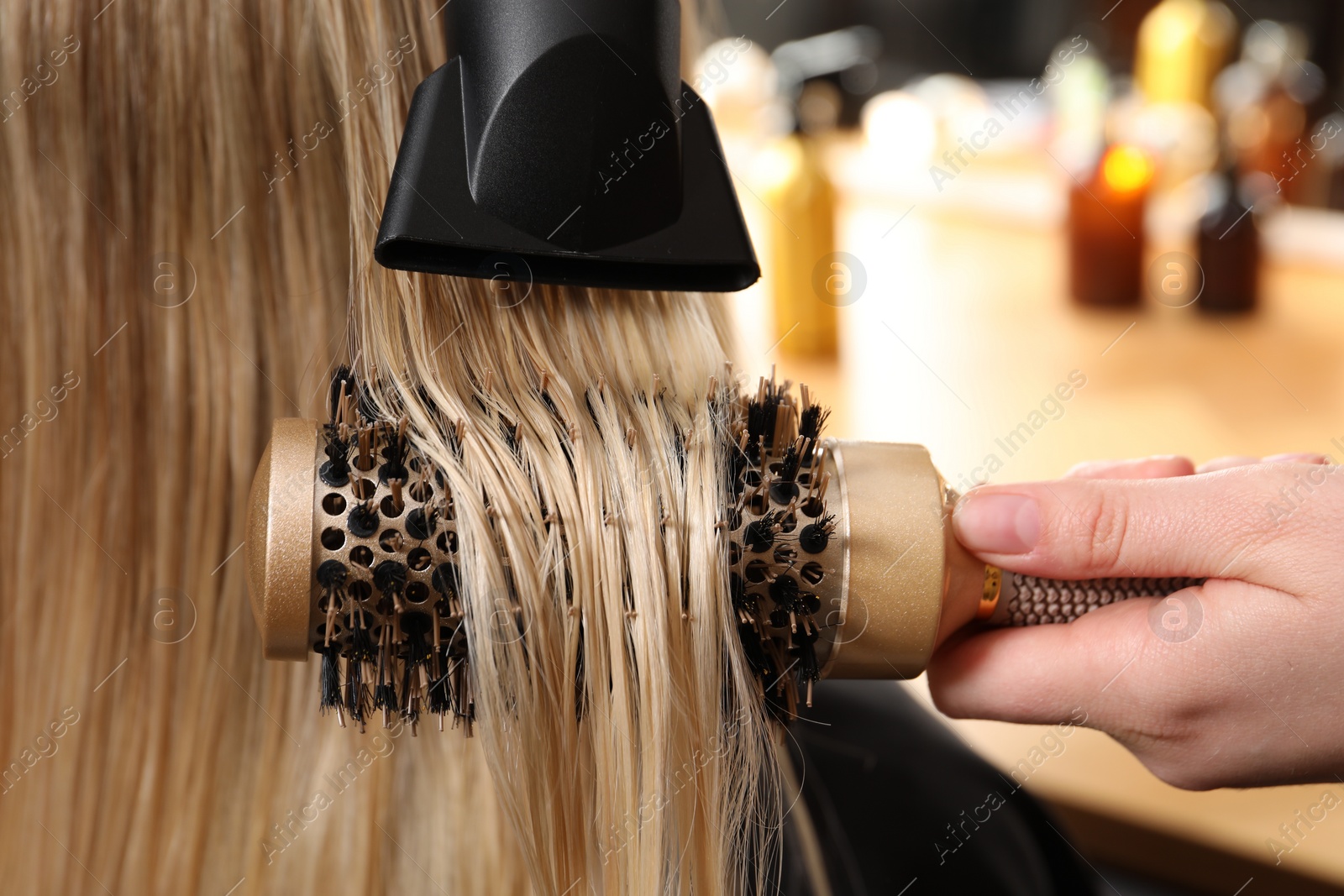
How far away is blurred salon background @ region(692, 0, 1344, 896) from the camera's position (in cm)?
78

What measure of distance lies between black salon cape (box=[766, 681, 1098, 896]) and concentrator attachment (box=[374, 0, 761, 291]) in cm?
35

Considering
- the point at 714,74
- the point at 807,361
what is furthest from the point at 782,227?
the point at 714,74

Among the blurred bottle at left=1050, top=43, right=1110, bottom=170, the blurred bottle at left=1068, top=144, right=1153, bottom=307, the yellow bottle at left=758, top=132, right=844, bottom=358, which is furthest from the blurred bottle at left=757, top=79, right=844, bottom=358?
the blurred bottle at left=1050, top=43, right=1110, bottom=170

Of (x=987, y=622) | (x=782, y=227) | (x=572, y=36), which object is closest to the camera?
(x=572, y=36)

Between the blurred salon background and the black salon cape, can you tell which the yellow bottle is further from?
the black salon cape

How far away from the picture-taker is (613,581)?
37cm

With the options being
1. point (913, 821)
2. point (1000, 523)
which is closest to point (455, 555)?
point (1000, 523)

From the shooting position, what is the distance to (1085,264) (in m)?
1.33

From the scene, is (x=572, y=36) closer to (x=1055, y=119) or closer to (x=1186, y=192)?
(x=1186, y=192)

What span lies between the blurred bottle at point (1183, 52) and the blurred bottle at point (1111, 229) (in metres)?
0.45

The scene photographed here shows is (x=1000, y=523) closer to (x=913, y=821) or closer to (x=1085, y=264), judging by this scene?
(x=913, y=821)

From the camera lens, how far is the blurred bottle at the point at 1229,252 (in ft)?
4.22

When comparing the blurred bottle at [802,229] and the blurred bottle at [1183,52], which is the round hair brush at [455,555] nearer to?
the blurred bottle at [802,229]

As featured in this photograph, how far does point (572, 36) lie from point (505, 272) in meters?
0.09
